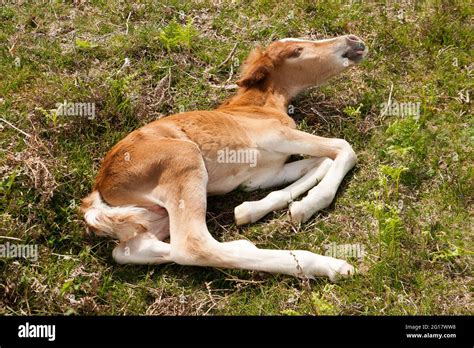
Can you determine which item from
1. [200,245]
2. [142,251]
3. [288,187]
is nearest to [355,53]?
[288,187]

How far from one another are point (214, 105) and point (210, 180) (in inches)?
60.2

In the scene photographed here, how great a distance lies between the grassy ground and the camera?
17.6ft

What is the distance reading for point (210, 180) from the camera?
6301mm

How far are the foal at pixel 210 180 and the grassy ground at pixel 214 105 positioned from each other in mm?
144

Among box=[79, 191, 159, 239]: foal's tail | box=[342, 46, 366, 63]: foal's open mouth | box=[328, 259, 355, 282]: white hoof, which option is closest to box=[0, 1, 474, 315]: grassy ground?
box=[328, 259, 355, 282]: white hoof

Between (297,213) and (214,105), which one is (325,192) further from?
(214,105)

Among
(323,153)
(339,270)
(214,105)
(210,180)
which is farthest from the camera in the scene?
(214,105)

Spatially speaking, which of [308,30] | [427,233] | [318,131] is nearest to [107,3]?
[308,30]

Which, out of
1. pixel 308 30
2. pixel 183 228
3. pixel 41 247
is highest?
pixel 308 30

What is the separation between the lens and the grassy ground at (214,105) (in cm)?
538

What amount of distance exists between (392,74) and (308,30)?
48.6 inches

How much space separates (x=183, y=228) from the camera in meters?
5.61
